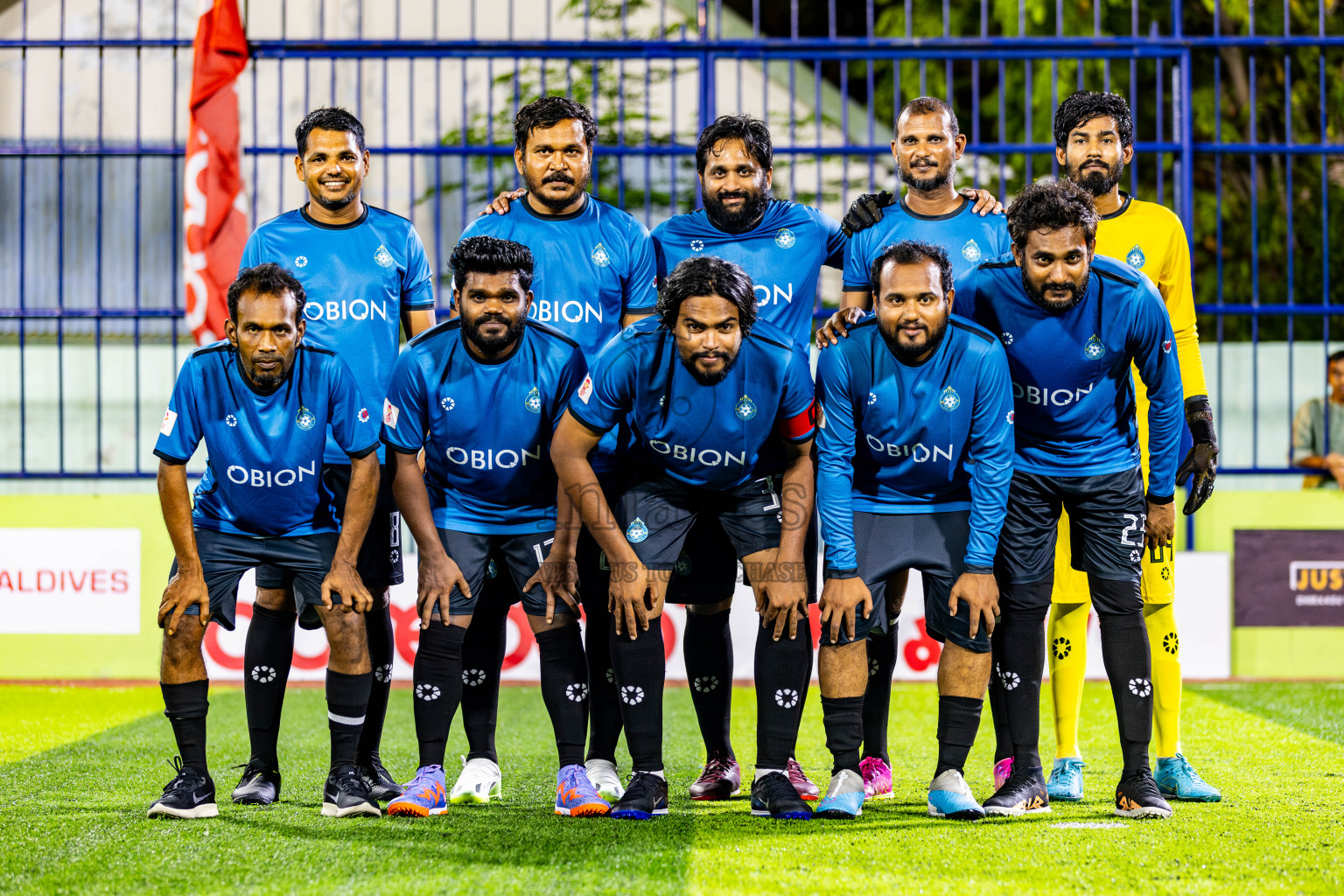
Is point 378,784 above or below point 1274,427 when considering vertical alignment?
below

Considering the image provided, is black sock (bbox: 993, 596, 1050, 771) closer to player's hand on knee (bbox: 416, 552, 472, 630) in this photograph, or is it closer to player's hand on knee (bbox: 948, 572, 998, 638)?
player's hand on knee (bbox: 948, 572, 998, 638)

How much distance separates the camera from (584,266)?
4273 mm

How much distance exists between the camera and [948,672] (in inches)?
151

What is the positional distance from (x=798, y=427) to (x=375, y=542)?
54.0 inches

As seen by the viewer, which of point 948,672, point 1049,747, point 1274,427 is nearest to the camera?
point 948,672

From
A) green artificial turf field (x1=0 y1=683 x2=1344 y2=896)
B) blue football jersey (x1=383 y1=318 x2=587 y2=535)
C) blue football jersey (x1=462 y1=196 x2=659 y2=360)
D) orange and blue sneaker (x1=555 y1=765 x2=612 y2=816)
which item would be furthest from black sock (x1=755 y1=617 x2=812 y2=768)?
blue football jersey (x1=462 y1=196 x2=659 y2=360)

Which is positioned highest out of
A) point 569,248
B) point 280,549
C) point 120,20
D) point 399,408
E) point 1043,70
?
point 120,20

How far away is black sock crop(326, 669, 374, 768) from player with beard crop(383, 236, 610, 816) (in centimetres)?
18

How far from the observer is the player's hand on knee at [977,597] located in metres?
3.74

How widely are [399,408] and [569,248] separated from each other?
2.55 feet

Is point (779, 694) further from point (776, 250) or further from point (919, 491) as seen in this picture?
point (776, 250)

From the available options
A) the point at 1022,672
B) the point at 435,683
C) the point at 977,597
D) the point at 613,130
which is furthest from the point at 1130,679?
the point at 613,130

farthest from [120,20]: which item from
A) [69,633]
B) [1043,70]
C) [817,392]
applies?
[817,392]

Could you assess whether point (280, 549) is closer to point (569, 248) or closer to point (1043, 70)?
point (569, 248)
